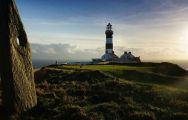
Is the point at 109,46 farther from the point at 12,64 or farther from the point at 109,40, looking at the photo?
the point at 12,64

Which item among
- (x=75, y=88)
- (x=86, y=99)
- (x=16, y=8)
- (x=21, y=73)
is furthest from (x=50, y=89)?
(x=16, y=8)

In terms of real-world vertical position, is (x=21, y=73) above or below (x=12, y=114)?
above

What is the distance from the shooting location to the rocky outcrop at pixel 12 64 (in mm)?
21938

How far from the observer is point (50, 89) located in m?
29.3

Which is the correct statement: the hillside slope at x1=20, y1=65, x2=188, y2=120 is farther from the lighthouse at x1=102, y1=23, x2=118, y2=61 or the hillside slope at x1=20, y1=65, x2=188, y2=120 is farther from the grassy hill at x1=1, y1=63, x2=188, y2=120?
the lighthouse at x1=102, y1=23, x2=118, y2=61

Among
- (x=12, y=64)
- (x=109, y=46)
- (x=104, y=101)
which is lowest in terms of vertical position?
(x=104, y=101)

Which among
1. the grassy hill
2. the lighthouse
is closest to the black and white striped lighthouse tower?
the lighthouse

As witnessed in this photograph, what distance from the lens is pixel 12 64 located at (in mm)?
22031

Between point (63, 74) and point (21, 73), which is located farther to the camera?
point (63, 74)

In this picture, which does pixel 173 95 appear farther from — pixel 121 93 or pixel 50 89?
pixel 50 89

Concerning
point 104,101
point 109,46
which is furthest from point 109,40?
point 104,101

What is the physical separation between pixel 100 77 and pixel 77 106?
13118 mm

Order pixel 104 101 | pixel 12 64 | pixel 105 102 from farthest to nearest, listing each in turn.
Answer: pixel 104 101 < pixel 105 102 < pixel 12 64

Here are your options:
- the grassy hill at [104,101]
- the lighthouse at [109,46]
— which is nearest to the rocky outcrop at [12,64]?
the grassy hill at [104,101]
